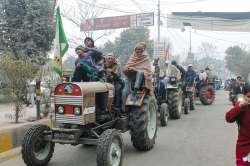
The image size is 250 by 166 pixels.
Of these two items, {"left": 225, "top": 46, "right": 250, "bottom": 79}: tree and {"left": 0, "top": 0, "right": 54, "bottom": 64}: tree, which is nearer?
{"left": 0, "top": 0, "right": 54, "bottom": 64}: tree

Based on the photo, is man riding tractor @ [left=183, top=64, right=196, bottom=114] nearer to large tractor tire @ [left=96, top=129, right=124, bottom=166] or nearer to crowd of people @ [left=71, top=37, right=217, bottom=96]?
crowd of people @ [left=71, top=37, right=217, bottom=96]

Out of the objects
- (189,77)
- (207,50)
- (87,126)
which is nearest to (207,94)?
(189,77)

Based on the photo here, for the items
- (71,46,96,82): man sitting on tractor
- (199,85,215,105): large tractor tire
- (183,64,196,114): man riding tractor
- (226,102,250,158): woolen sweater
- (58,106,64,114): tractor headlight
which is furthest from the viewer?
(199,85,215,105): large tractor tire

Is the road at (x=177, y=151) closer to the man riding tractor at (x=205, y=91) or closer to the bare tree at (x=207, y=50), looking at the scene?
the man riding tractor at (x=205, y=91)

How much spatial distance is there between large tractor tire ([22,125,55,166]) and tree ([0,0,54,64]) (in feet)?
49.6

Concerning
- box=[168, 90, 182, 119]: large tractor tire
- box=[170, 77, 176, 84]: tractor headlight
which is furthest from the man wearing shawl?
box=[170, 77, 176, 84]: tractor headlight

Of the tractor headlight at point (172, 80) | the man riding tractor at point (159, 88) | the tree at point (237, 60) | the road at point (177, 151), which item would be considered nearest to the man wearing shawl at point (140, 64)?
the road at point (177, 151)

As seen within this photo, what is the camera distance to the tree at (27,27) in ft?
74.4

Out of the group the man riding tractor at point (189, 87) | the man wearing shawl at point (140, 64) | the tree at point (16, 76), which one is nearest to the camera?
the man wearing shawl at point (140, 64)

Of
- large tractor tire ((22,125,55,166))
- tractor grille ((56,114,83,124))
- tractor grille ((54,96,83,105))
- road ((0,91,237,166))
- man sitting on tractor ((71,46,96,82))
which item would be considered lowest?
road ((0,91,237,166))

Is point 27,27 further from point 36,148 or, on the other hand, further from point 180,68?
point 36,148

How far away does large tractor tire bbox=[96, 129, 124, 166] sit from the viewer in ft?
21.9

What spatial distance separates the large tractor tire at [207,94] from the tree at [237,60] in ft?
134

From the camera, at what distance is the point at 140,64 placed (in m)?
9.21
